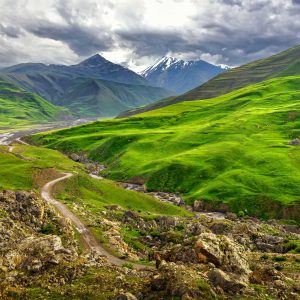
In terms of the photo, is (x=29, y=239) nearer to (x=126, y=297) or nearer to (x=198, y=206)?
(x=126, y=297)

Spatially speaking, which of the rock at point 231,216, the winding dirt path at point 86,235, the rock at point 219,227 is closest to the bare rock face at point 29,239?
the winding dirt path at point 86,235

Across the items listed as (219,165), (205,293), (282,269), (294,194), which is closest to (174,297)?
(205,293)

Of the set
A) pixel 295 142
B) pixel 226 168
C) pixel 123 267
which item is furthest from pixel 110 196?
pixel 295 142

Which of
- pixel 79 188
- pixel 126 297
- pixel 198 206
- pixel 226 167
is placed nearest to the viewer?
pixel 126 297

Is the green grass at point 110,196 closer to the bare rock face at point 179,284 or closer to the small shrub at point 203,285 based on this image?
the bare rock face at point 179,284

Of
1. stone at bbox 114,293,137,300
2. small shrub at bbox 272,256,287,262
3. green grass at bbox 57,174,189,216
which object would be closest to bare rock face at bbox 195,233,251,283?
stone at bbox 114,293,137,300

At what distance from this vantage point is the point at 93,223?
70250mm

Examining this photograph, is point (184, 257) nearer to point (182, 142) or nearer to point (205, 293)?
point (205, 293)

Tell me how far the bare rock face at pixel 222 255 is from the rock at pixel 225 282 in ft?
10.8

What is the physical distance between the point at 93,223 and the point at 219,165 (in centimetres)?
8911

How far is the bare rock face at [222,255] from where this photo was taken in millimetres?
41875

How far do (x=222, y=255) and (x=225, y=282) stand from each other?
6729mm

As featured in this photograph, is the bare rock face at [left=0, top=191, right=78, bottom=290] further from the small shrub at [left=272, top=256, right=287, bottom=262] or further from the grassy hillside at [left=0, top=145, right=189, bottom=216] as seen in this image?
the grassy hillside at [left=0, top=145, right=189, bottom=216]

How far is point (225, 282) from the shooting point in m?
37.1
